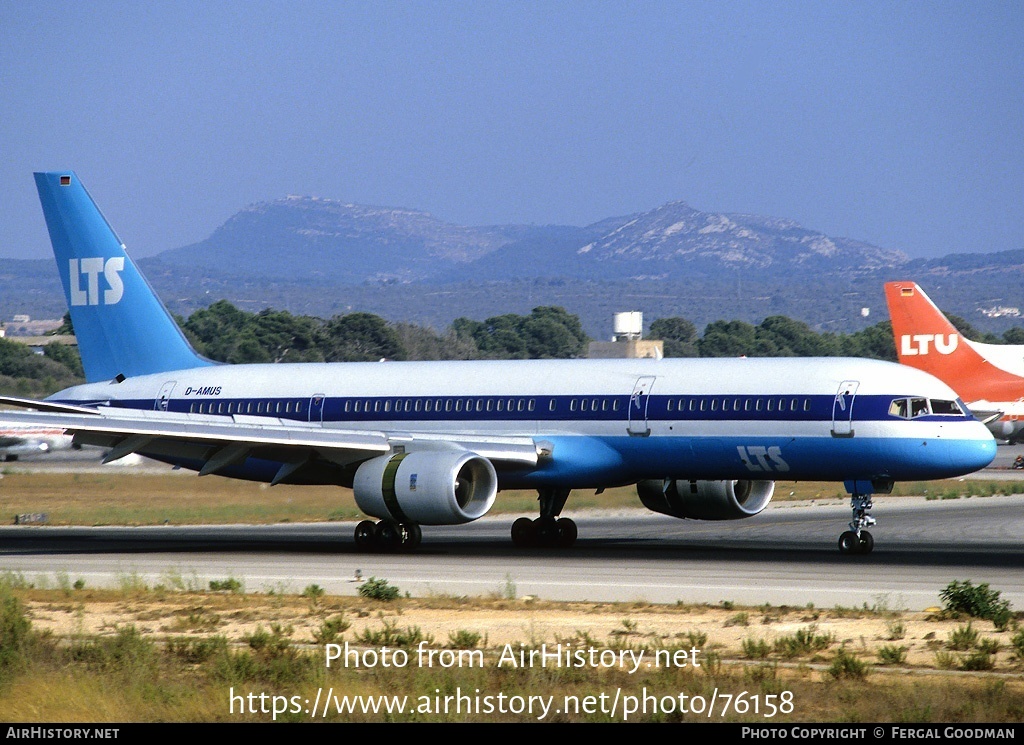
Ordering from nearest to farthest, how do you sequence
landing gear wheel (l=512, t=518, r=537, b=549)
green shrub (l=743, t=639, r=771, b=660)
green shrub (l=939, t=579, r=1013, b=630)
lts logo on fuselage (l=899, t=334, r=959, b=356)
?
green shrub (l=743, t=639, r=771, b=660) → green shrub (l=939, t=579, r=1013, b=630) → landing gear wheel (l=512, t=518, r=537, b=549) → lts logo on fuselage (l=899, t=334, r=959, b=356)

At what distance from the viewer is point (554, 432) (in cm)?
3406

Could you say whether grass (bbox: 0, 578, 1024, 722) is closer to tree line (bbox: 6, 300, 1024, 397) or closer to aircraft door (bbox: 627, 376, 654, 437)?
aircraft door (bbox: 627, 376, 654, 437)

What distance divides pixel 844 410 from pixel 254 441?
1211cm

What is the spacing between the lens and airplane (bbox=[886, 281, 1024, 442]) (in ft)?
225

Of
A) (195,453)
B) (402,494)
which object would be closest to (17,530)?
(195,453)

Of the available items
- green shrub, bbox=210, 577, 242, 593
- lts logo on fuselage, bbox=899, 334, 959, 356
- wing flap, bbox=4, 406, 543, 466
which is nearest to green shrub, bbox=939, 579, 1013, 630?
green shrub, bbox=210, 577, 242, 593

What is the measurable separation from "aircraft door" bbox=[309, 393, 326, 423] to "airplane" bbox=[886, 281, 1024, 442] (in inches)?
1419

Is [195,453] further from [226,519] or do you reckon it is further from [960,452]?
[960,452]

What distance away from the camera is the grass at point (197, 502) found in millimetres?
45250

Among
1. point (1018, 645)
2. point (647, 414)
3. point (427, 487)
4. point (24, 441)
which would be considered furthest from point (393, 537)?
point (24, 441)

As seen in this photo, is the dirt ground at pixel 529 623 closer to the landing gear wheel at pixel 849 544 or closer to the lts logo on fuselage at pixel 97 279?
the landing gear wheel at pixel 849 544

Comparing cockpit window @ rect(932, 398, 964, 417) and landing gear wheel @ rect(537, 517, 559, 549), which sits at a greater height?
cockpit window @ rect(932, 398, 964, 417)

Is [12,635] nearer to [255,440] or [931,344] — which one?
[255,440]

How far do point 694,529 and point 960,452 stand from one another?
492 inches
